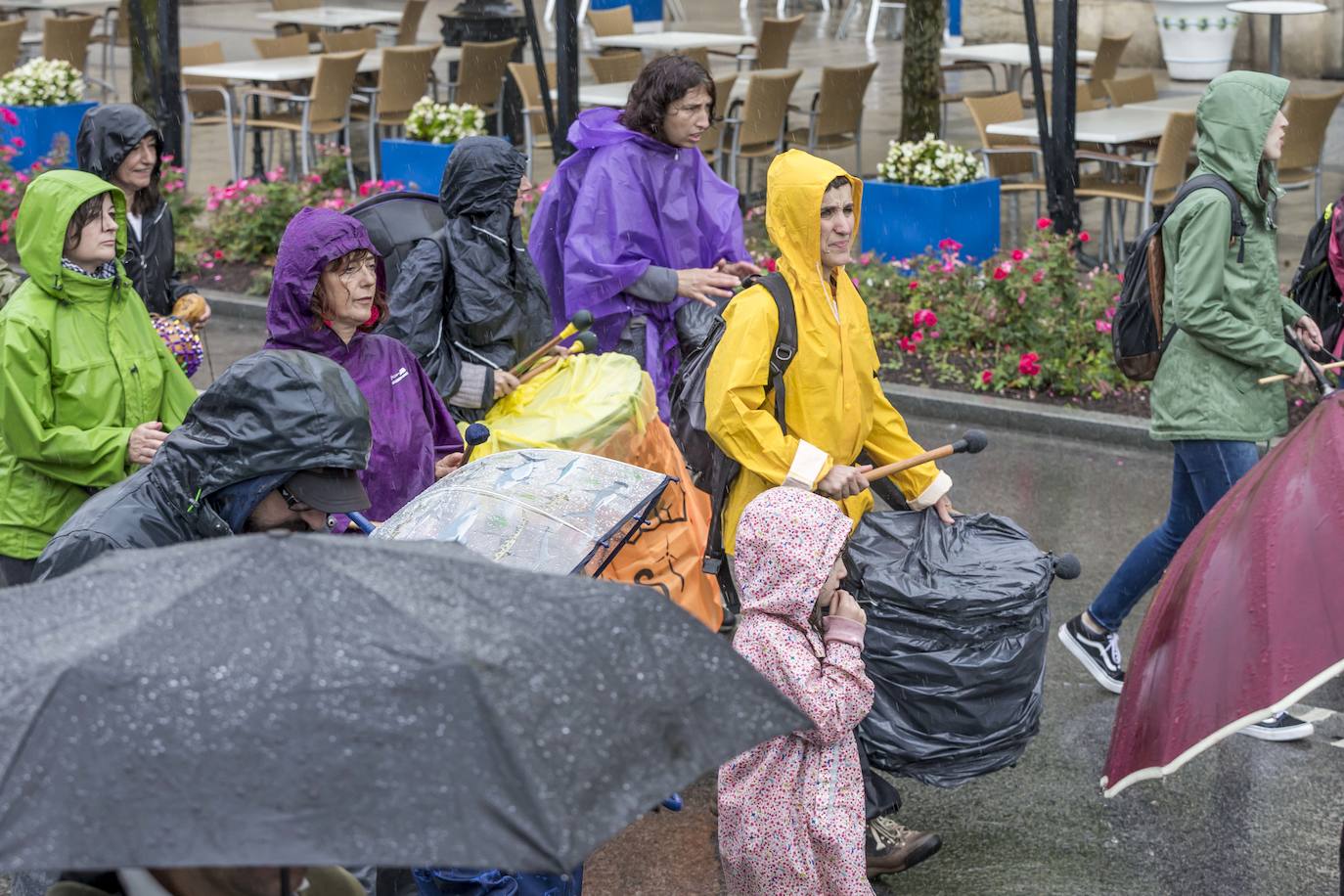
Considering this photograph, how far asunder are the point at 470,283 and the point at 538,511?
1980mm

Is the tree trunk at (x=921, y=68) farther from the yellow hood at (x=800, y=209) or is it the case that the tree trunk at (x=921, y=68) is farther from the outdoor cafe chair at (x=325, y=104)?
the yellow hood at (x=800, y=209)

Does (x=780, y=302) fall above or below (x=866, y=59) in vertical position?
below

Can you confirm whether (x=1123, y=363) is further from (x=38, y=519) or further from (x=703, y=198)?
(x=38, y=519)

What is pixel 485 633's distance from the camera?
6.95 ft

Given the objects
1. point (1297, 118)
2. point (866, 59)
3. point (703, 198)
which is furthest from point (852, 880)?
point (866, 59)

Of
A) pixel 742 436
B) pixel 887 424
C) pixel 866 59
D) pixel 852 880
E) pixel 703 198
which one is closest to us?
pixel 852 880

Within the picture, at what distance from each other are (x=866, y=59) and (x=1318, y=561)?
1884 cm

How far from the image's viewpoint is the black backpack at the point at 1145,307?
527 cm

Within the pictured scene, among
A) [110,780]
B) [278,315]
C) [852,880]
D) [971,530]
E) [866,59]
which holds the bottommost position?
[852,880]

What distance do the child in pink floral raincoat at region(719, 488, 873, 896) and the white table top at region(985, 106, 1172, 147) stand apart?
25.6 feet

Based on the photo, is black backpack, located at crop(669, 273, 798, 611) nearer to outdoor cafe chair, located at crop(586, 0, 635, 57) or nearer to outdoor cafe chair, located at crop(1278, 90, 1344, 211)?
outdoor cafe chair, located at crop(1278, 90, 1344, 211)

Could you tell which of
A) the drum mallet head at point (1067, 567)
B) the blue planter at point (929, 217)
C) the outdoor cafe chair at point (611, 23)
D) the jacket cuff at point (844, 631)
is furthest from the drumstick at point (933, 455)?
the outdoor cafe chair at point (611, 23)

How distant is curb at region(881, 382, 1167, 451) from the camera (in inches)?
326

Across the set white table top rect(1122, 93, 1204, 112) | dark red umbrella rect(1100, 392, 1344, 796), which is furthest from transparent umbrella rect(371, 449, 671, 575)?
white table top rect(1122, 93, 1204, 112)
